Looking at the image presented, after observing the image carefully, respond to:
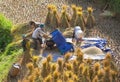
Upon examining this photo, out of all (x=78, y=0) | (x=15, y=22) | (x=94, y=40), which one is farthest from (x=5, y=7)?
(x=94, y=40)

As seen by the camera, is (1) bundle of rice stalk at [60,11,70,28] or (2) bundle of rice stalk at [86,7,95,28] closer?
(1) bundle of rice stalk at [60,11,70,28]

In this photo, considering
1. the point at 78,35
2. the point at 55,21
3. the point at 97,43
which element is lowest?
the point at 97,43

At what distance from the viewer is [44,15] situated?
13789mm

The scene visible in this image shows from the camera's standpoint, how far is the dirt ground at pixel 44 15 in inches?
467

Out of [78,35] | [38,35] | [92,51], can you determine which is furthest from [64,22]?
[92,51]

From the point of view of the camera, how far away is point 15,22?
1344 cm

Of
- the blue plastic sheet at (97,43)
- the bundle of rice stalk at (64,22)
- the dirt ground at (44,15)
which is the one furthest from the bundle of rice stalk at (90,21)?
the blue plastic sheet at (97,43)

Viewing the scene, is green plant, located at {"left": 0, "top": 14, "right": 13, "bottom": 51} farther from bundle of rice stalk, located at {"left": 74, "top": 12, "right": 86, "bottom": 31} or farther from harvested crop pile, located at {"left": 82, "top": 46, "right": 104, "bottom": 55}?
harvested crop pile, located at {"left": 82, "top": 46, "right": 104, "bottom": 55}

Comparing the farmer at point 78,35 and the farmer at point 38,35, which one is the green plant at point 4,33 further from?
the farmer at point 78,35

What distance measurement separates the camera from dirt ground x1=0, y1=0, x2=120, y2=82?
1186 cm

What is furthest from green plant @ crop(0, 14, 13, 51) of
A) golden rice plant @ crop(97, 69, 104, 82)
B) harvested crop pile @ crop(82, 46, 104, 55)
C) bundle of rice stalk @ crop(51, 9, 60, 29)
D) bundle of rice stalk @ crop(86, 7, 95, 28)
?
golden rice plant @ crop(97, 69, 104, 82)

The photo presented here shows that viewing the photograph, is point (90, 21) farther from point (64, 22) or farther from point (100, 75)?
point (100, 75)

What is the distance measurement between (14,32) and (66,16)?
65.1 inches

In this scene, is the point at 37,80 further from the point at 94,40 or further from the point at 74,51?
the point at 94,40
